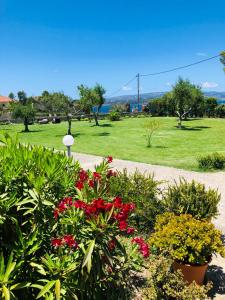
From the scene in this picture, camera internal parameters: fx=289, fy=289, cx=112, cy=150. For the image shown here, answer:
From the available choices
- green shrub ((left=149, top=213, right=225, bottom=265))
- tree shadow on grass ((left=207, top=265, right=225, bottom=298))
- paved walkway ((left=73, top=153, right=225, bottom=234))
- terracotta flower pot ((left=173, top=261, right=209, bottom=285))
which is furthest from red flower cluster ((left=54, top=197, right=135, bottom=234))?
paved walkway ((left=73, top=153, right=225, bottom=234))

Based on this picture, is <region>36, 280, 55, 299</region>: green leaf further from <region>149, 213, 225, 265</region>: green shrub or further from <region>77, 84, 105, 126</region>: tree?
<region>77, 84, 105, 126</region>: tree

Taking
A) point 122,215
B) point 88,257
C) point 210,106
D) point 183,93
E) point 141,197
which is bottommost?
point 141,197

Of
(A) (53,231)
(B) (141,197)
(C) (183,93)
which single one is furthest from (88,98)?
(A) (53,231)

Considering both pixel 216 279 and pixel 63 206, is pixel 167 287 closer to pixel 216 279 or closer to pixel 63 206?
pixel 216 279

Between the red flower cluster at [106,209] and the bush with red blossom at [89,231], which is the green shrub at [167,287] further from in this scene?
the red flower cluster at [106,209]

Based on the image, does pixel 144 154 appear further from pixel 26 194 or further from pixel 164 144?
pixel 26 194

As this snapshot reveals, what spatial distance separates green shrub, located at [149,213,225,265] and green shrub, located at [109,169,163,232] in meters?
1.74

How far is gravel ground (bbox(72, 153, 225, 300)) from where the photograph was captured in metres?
5.63

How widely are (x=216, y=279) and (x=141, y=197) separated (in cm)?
253

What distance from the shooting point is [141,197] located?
7.37m

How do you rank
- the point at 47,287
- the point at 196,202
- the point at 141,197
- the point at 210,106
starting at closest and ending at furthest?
the point at 47,287, the point at 196,202, the point at 141,197, the point at 210,106

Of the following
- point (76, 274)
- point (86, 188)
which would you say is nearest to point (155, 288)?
point (76, 274)

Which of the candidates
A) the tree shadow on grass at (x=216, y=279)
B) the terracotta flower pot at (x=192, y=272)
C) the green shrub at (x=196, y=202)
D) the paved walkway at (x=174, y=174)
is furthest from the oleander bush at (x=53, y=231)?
the paved walkway at (x=174, y=174)

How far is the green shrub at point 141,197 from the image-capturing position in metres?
7.23
